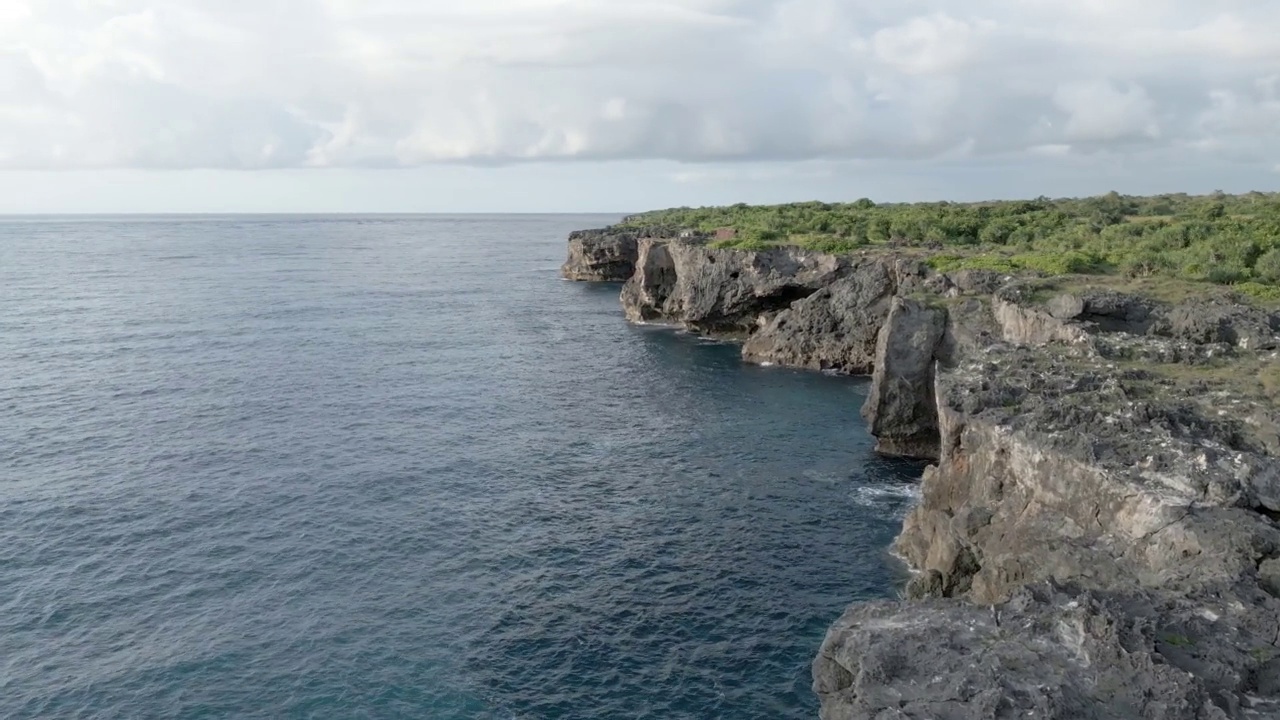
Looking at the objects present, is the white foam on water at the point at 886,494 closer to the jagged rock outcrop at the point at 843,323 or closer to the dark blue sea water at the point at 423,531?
the dark blue sea water at the point at 423,531

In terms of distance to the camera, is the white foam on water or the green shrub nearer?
the white foam on water

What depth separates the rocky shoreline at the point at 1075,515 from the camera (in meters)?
21.3

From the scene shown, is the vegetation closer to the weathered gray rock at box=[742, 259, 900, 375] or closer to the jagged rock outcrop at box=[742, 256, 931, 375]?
the jagged rock outcrop at box=[742, 256, 931, 375]

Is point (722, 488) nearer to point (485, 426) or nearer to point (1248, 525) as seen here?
point (485, 426)

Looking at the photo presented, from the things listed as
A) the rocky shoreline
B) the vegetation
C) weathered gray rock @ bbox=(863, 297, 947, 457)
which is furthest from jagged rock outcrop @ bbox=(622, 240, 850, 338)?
the rocky shoreline

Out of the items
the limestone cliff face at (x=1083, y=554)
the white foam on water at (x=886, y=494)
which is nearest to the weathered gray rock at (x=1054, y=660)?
the limestone cliff face at (x=1083, y=554)

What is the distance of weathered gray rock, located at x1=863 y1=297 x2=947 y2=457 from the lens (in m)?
60.8

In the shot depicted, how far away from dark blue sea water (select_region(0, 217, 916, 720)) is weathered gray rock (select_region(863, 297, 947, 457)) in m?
3.11

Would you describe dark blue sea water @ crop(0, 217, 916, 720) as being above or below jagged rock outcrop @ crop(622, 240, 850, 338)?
below

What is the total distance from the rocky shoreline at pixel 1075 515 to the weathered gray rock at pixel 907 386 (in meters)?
0.10

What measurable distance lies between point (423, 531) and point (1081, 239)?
2949 inches

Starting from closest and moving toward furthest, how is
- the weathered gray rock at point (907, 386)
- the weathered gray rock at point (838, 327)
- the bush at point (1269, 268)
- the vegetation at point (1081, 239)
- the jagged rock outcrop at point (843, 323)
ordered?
the weathered gray rock at point (907, 386)
the bush at point (1269, 268)
the vegetation at point (1081, 239)
the jagged rock outcrop at point (843, 323)
the weathered gray rock at point (838, 327)

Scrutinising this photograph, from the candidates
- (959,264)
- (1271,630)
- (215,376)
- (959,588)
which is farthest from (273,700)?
(959,264)

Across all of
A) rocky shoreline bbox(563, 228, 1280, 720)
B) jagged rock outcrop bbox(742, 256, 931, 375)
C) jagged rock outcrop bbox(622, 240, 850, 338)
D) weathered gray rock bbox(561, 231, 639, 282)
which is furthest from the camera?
weathered gray rock bbox(561, 231, 639, 282)
